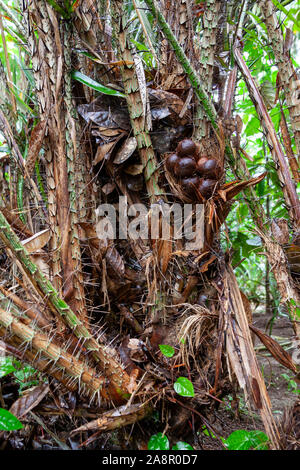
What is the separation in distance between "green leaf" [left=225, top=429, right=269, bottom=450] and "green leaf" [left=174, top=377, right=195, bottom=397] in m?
0.12

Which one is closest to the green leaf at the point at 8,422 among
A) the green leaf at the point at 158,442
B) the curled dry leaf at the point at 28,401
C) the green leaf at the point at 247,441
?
the curled dry leaf at the point at 28,401

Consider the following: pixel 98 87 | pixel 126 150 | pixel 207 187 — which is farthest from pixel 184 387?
pixel 98 87

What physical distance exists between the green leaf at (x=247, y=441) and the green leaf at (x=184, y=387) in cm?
12

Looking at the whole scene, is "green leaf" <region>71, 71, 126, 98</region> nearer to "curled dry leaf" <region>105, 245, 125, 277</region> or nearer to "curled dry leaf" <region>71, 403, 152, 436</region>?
"curled dry leaf" <region>105, 245, 125, 277</region>

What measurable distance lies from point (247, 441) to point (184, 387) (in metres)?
0.15

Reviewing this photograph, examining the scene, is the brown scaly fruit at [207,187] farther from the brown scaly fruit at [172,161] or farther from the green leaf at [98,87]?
the green leaf at [98,87]

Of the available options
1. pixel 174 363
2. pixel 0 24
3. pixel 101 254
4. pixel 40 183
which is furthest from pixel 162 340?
pixel 0 24

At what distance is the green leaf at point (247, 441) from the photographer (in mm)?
563

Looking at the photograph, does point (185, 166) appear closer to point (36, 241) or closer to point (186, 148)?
point (186, 148)

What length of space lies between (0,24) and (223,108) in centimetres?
58

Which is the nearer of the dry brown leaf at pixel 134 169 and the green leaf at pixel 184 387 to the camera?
the green leaf at pixel 184 387

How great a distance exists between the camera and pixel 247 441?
1.89ft

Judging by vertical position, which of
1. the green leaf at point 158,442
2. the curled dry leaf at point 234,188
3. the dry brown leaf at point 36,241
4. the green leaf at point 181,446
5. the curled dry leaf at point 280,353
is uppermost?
the curled dry leaf at point 234,188

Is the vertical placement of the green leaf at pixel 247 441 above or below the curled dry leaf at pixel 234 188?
below
